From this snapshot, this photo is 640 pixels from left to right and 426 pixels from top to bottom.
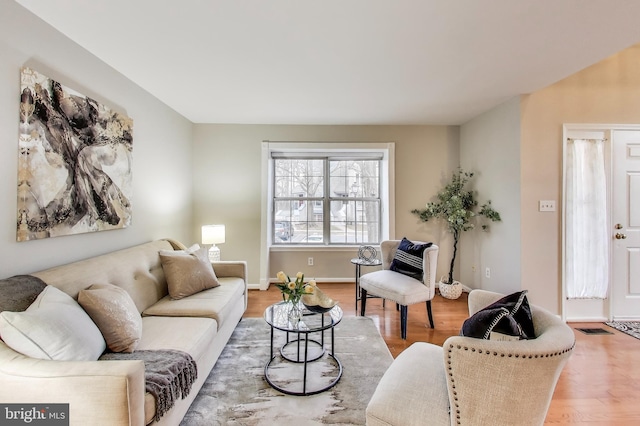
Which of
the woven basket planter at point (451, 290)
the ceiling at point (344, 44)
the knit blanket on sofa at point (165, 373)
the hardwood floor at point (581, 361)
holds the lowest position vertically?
the hardwood floor at point (581, 361)

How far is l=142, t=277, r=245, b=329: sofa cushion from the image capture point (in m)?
1.96

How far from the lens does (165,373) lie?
1290 mm

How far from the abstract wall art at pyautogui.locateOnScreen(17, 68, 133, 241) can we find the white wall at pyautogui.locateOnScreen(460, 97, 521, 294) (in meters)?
3.88

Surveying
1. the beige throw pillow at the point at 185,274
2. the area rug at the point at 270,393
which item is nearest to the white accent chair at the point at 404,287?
the area rug at the point at 270,393

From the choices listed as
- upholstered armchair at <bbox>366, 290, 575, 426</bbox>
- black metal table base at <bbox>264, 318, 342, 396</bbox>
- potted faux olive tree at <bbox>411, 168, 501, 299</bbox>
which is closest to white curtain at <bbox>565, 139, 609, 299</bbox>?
potted faux olive tree at <bbox>411, 168, 501, 299</bbox>

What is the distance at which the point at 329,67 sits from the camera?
2234 millimetres

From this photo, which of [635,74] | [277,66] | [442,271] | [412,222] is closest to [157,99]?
[277,66]

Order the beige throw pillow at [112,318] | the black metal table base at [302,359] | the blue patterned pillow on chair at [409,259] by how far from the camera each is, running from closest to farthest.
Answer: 1. the beige throw pillow at [112,318]
2. the black metal table base at [302,359]
3. the blue patterned pillow on chair at [409,259]

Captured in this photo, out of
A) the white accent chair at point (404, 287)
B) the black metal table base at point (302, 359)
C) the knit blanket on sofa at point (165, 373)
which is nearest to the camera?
the knit blanket on sofa at point (165, 373)

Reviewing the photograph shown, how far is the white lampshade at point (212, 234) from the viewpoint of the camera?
10.9 feet

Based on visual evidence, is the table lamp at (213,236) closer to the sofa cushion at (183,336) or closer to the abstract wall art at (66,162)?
the abstract wall art at (66,162)

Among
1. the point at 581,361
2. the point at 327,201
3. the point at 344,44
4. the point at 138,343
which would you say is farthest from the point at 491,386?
the point at 327,201

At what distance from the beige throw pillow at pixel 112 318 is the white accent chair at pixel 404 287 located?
6.60 feet

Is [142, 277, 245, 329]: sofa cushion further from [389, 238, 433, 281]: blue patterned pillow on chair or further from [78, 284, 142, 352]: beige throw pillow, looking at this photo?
[389, 238, 433, 281]: blue patterned pillow on chair
